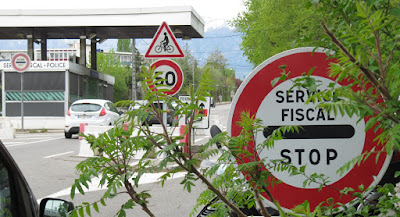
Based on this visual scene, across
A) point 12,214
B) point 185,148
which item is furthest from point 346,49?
point 12,214

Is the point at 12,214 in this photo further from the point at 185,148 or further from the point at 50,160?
the point at 50,160

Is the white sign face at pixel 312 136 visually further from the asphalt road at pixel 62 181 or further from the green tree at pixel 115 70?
the green tree at pixel 115 70

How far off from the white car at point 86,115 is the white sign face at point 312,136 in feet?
68.9

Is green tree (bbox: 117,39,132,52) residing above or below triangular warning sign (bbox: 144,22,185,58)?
above

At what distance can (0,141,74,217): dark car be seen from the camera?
73.9 inches

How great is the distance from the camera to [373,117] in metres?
1.33

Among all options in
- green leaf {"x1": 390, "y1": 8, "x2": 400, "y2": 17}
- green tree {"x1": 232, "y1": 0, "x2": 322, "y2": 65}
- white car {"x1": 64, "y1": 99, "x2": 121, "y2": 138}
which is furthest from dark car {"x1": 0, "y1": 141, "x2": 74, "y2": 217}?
green tree {"x1": 232, "y1": 0, "x2": 322, "y2": 65}

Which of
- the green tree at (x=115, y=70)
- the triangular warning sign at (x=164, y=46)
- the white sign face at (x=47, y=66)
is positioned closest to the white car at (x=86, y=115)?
the white sign face at (x=47, y=66)

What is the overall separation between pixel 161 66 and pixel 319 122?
9.15 metres

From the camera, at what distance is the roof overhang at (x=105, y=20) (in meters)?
33.3

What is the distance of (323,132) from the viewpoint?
210cm

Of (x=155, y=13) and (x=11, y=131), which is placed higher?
(x=155, y=13)

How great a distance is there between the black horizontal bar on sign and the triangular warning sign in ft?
30.2

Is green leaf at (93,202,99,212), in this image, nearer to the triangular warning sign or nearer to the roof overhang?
the triangular warning sign
